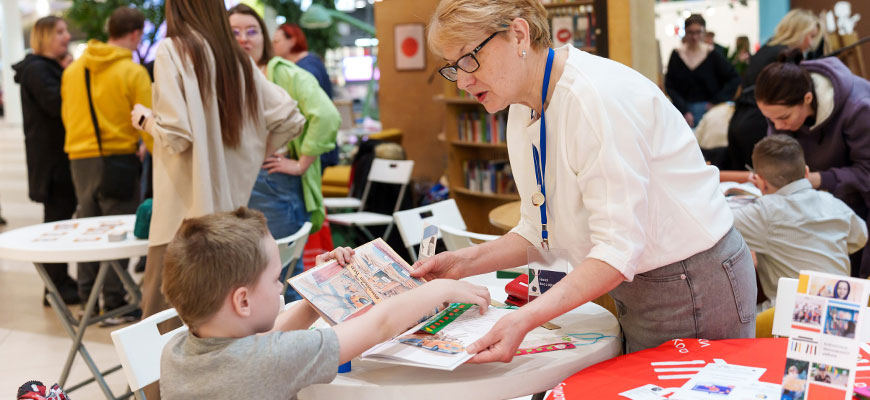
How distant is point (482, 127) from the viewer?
6969mm

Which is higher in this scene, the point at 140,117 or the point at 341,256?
the point at 140,117

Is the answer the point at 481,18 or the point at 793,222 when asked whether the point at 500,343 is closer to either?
the point at 481,18

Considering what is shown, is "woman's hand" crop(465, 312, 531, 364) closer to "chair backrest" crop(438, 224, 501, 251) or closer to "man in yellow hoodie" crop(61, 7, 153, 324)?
"chair backrest" crop(438, 224, 501, 251)

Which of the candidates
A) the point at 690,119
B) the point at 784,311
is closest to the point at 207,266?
the point at 784,311

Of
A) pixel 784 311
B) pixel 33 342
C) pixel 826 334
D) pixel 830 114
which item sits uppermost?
pixel 830 114

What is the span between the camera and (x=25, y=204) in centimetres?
1032

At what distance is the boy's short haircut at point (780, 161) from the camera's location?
323cm

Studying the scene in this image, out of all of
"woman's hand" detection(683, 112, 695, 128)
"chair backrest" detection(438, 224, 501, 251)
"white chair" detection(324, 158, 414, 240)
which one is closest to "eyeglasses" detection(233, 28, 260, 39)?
"chair backrest" detection(438, 224, 501, 251)

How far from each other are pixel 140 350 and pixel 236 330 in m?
0.58

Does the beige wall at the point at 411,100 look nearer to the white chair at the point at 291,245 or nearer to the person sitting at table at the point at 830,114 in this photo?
the white chair at the point at 291,245

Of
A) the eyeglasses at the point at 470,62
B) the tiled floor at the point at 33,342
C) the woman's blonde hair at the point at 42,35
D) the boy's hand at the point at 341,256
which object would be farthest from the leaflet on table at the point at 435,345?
the woman's blonde hair at the point at 42,35

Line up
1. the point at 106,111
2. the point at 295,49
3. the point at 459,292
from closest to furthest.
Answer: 1. the point at 459,292
2. the point at 106,111
3. the point at 295,49

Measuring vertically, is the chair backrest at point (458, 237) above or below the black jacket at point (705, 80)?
below

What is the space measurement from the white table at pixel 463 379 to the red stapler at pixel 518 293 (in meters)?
0.34
